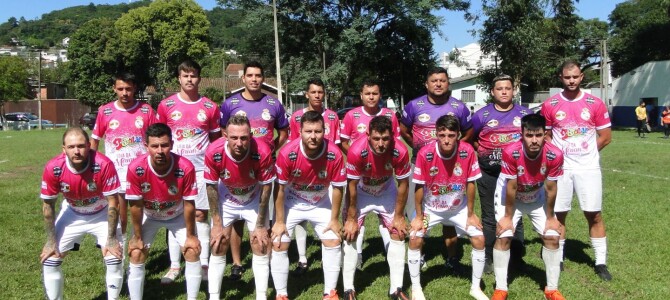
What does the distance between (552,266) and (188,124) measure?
395 centimetres

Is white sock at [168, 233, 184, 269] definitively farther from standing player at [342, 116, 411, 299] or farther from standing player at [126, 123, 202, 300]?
standing player at [342, 116, 411, 299]

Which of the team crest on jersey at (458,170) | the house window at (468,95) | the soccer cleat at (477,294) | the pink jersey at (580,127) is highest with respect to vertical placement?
the house window at (468,95)

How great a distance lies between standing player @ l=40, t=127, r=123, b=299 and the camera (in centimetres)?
476

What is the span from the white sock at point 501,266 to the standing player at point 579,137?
917 millimetres

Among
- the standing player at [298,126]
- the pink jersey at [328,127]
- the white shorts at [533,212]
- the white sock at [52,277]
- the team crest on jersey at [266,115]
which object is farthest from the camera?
the pink jersey at [328,127]

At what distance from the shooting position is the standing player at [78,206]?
4.76 meters

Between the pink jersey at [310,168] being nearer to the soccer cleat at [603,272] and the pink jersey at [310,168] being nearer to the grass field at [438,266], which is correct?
the grass field at [438,266]

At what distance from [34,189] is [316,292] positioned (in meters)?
9.19

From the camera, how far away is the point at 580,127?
584cm

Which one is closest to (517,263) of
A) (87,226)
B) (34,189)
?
(87,226)

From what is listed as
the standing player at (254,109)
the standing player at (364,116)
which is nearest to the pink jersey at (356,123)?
the standing player at (364,116)

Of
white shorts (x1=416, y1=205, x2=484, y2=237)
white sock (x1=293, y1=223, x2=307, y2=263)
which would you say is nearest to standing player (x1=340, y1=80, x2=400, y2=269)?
white sock (x1=293, y1=223, x2=307, y2=263)

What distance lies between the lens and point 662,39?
46.7m

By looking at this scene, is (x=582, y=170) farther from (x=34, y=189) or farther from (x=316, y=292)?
(x=34, y=189)
